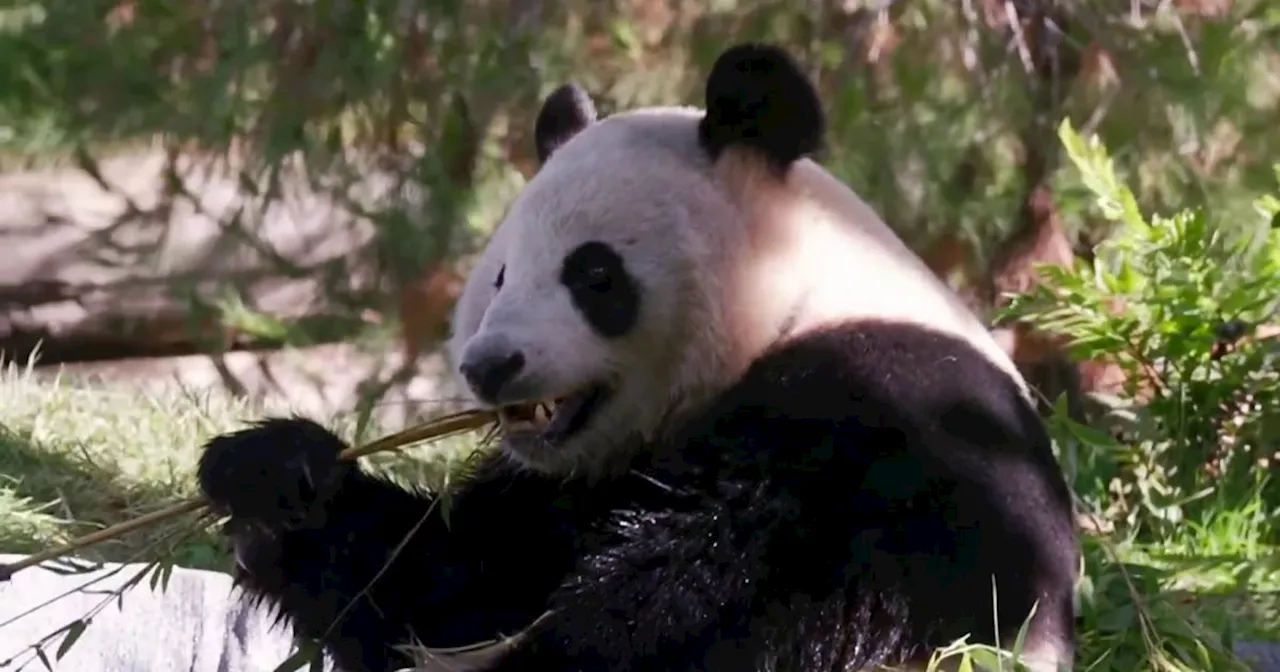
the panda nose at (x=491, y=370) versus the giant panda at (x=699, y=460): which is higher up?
the panda nose at (x=491, y=370)

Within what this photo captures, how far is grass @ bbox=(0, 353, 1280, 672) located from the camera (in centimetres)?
311

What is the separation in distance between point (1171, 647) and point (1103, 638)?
0.13 metres

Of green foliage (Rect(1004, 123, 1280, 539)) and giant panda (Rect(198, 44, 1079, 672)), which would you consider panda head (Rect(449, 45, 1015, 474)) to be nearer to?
giant panda (Rect(198, 44, 1079, 672))

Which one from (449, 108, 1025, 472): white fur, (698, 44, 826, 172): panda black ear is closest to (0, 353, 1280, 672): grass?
(449, 108, 1025, 472): white fur

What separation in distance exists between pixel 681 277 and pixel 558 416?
31 centimetres

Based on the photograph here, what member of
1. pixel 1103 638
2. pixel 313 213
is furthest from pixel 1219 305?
pixel 313 213

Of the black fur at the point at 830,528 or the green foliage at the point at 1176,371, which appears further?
the green foliage at the point at 1176,371

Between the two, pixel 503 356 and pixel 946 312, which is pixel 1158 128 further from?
pixel 503 356

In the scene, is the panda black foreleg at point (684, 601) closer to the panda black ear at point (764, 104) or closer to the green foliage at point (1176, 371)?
the panda black ear at point (764, 104)

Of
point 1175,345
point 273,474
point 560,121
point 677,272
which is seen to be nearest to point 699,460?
point 677,272

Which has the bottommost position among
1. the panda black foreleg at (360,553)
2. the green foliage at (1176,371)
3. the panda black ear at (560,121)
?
the green foliage at (1176,371)

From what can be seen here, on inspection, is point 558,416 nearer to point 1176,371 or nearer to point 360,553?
point 360,553

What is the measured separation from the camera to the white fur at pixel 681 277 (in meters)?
2.58

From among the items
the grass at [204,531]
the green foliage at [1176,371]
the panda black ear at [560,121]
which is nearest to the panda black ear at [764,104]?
the panda black ear at [560,121]
